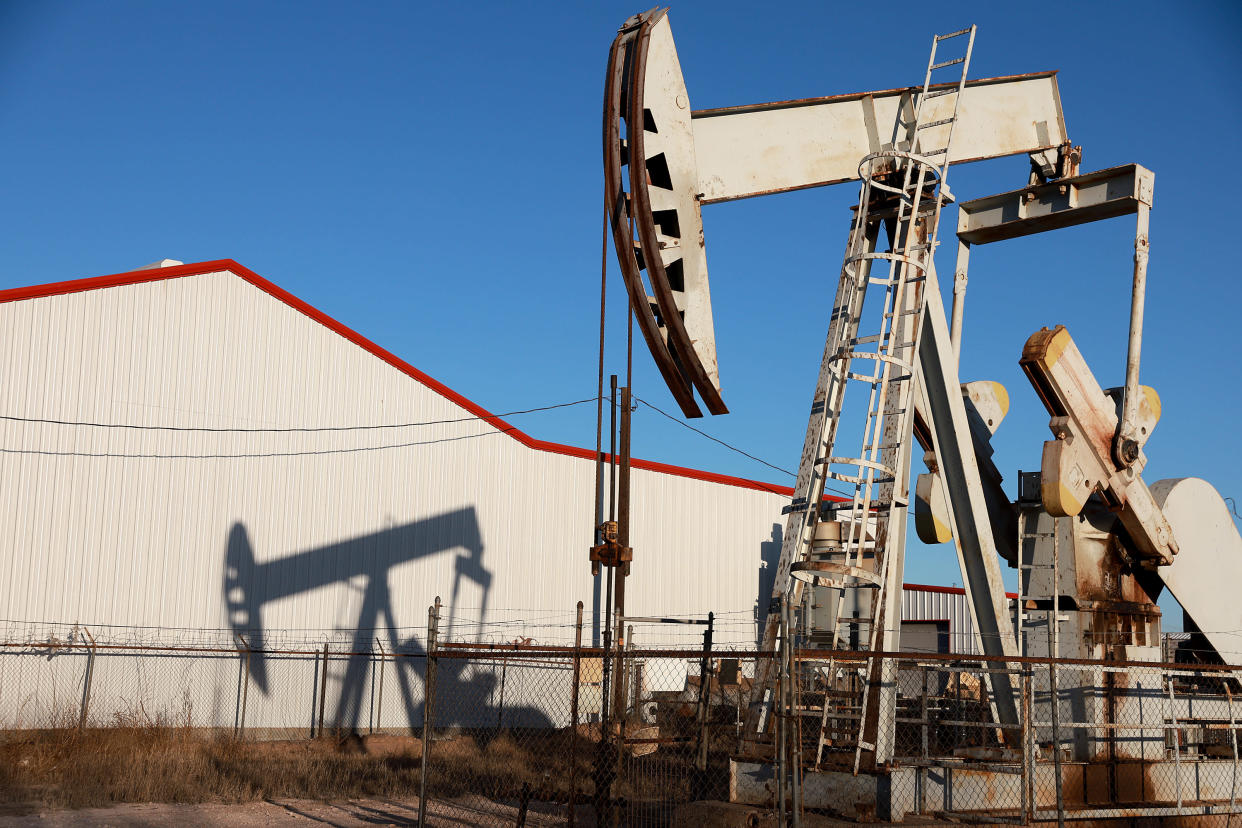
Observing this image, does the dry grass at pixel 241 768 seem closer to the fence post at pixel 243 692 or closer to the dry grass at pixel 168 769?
the dry grass at pixel 168 769

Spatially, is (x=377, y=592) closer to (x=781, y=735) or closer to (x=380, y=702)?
(x=380, y=702)

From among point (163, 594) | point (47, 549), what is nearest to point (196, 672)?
point (163, 594)

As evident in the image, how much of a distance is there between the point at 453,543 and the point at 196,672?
5491mm

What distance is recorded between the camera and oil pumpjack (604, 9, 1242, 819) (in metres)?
8.64

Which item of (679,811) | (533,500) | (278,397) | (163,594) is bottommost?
(679,811)

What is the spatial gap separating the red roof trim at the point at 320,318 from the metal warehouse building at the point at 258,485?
36 mm

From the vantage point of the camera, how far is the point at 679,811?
8570 mm

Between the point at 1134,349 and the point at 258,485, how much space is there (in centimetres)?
1377

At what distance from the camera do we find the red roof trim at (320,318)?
16.9 meters

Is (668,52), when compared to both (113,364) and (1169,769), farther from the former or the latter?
(113,364)

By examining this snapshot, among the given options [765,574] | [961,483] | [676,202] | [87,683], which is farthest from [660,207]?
[765,574]

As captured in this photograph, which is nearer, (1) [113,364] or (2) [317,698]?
(1) [113,364]

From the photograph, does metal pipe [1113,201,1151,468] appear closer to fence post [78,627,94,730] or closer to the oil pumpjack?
the oil pumpjack

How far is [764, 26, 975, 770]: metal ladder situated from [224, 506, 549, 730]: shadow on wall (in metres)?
11.0
